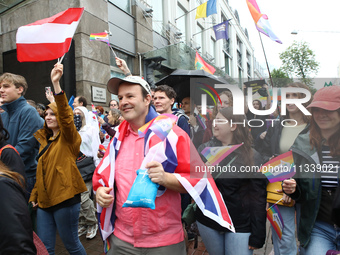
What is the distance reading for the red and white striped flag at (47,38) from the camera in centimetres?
325

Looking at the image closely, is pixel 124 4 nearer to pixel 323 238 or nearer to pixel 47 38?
pixel 47 38

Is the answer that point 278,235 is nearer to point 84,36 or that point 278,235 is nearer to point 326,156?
point 326,156

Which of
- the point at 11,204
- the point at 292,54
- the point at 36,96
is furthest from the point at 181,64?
the point at 11,204

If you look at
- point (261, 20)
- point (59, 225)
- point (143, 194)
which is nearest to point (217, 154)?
point (143, 194)

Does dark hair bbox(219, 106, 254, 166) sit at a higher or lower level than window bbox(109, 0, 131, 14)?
lower

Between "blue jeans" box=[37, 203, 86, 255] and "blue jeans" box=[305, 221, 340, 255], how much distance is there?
2227mm

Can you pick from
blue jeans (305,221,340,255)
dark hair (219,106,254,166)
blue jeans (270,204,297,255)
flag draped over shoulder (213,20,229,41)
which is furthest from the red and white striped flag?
flag draped over shoulder (213,20,229,41)

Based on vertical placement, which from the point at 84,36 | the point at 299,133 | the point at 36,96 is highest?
the point at 84,36

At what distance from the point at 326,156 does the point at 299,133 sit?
0.29 meters

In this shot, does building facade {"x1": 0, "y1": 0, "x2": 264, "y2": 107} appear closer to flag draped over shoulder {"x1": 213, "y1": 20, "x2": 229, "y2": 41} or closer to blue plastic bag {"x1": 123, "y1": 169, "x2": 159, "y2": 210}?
flag draped over shoulder {"x1": 213, "y1": 20, "x2": 229, "y2": 41}

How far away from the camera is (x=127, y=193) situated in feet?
6.14

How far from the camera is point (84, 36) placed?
28.1 ft

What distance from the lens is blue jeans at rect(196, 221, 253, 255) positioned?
7.23ft

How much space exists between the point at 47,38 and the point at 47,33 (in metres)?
0.06
